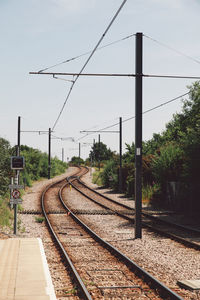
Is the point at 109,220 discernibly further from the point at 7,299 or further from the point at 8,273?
the point at 7,299

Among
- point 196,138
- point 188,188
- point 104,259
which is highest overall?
point 196,138

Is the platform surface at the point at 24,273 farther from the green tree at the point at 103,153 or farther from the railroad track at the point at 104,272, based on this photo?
the green tree at the point at 103,153

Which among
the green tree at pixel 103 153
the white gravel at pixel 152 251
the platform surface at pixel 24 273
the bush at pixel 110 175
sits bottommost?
the white gravel at pixel 152 251

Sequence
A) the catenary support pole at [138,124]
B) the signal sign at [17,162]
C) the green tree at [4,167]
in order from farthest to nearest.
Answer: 1. the green tree at [4,167]
2. the signal sign at [17,162]
3. the catenary support pole at [138,124]

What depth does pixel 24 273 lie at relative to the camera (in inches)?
364

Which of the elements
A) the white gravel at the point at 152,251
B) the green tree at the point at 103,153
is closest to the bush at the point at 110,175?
the white gravel at the point at 152,251

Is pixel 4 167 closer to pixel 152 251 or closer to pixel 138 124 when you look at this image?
pixel 138 124

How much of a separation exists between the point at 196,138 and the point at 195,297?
14.6 meters

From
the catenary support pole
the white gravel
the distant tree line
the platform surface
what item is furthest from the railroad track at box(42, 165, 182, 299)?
the distant tree line

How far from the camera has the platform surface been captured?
758 centimetres

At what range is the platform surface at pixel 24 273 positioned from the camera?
7.58m

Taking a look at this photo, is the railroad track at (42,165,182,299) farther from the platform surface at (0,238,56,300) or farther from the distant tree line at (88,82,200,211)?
the distant tree line at (88,82,200,211)

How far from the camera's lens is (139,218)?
15867 mm

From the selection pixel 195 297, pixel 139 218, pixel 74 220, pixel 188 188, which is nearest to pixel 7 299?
pixel 195 297
